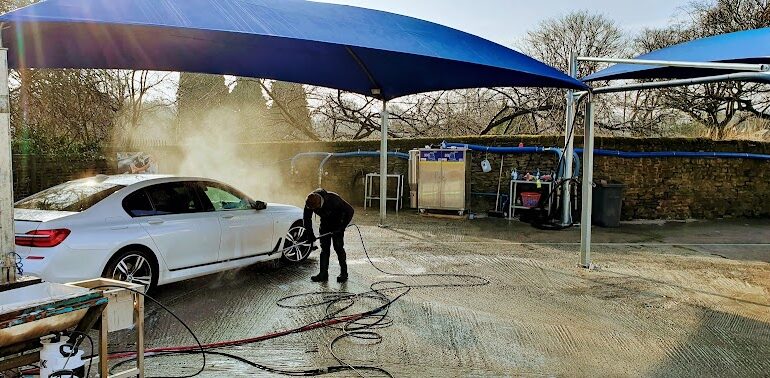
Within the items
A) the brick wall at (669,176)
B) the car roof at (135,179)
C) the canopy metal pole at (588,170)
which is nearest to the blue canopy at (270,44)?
the canopy metal pole at (588,170)

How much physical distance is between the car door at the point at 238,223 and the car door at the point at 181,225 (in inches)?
5.7

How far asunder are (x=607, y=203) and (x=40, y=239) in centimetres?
1158

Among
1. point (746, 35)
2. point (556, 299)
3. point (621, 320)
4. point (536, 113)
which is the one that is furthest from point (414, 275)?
point (536, 113)

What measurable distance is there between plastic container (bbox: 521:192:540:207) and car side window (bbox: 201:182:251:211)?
8.20m

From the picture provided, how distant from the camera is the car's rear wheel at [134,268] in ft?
18.6

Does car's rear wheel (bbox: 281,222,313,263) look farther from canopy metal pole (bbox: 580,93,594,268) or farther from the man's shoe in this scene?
canopy metal pole (bbox: 580,93,594,268)

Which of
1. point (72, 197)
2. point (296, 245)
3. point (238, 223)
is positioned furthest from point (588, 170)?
point (72, 197)

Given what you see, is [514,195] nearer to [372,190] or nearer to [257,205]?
[372,190]

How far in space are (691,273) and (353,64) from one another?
6614 millimetres

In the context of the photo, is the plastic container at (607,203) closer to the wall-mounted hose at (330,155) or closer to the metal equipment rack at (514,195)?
the metal equipment rack at (514,195)

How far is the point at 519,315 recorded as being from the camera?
5848 mm

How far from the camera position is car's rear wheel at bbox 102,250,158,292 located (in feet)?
18.6

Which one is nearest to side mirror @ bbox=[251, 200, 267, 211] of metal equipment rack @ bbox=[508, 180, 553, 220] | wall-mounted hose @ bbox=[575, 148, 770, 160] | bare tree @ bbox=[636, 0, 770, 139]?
metal equipment rack @ bbox=[508, 180, 553, 220]

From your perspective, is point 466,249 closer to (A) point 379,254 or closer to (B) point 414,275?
(A) point 379,254
